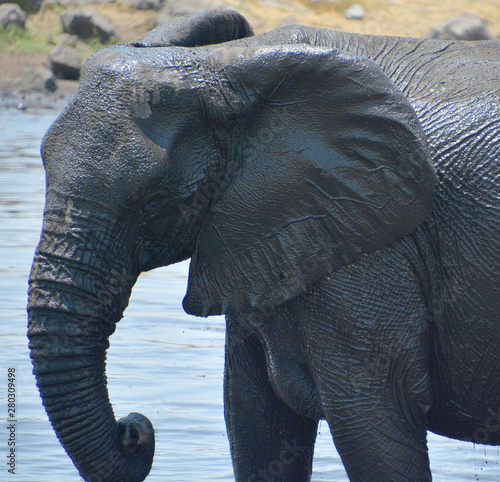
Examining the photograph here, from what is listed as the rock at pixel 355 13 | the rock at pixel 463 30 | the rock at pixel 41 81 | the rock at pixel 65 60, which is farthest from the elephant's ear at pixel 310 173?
the rock at pixel 355 13

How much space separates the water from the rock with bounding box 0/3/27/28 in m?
21.7

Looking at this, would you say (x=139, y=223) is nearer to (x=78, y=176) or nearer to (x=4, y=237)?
(x=78, y=176)

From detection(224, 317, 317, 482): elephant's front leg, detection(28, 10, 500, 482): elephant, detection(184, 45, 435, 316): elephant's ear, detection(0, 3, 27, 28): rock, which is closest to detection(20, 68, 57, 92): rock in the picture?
detection(0, 3, 27, 28): rock

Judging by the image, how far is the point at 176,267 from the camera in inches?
450

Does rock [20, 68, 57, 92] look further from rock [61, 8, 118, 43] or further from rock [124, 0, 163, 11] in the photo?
rock [124, 0, 163, 11]

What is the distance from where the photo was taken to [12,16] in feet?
105

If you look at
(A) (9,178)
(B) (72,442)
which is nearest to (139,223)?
(B) (72,442)

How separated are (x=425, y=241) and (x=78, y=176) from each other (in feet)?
3.71

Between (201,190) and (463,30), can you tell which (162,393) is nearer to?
(201,190)

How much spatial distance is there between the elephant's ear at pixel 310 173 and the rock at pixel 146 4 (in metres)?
31.7

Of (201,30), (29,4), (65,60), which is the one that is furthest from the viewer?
(29,4)

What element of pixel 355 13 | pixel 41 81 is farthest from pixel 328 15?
pixel 41 81

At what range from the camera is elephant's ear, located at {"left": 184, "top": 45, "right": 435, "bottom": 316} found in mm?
3611

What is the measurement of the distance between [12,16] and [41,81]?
5.44 meters
